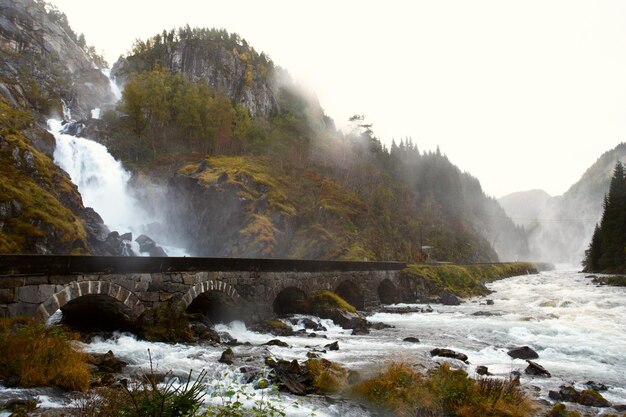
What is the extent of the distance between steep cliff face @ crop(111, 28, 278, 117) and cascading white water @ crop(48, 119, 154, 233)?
64.2m

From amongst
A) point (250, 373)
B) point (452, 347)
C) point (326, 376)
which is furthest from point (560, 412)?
point (452, 347)

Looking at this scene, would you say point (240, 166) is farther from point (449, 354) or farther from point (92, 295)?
point (449, 354)

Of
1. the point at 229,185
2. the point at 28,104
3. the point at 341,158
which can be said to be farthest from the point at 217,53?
the point at 229,185

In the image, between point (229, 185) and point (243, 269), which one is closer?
point (243, 269)

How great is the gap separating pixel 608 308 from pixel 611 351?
1386 cm

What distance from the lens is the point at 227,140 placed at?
278ft

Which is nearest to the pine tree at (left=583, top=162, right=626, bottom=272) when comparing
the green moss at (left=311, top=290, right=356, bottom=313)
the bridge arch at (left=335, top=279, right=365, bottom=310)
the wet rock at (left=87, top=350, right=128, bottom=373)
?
the bridge arch at (left=335, top=279, right=365, bottom=310)

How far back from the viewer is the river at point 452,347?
12.6 m

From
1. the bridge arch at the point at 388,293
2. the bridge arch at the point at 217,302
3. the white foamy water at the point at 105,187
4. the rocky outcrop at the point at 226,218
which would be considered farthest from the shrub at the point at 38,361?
the white foamy water at the point at 105,187

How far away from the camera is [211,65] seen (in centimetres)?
12738

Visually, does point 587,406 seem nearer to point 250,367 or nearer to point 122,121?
point 250,367

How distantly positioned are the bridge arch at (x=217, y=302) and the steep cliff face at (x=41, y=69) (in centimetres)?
6671

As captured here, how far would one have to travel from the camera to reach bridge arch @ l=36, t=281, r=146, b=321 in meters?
13.0

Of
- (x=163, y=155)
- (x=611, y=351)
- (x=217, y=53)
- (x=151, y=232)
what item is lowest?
(x=611, y=351)
